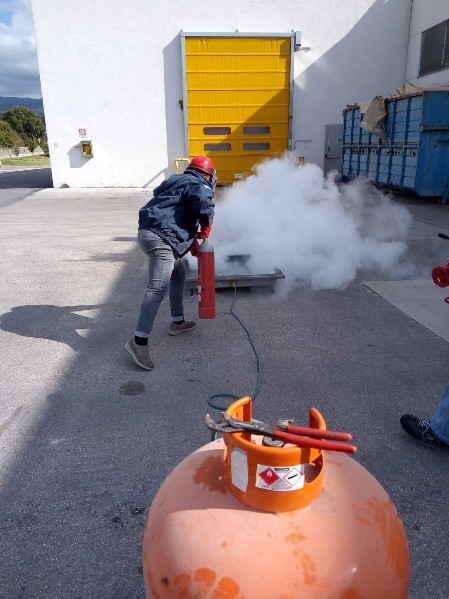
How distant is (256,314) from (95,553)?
3019 mm

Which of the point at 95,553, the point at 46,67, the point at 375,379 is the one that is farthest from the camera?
the point at 46,67

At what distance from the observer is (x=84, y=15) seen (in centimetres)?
1442

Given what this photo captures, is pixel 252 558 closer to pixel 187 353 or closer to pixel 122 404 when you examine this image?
pixel 122 404

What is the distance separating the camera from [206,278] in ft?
12.7

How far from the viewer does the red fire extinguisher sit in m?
3.83

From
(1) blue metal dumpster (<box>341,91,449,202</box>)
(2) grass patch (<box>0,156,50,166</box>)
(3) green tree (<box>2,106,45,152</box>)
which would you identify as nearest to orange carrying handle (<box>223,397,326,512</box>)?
(1) blue metal dumpster (<box>341,91,449,202</box>)

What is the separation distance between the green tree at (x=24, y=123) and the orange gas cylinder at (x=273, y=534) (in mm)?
82932

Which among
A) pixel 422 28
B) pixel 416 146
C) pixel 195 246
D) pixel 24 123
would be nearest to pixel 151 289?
pixel 195 246

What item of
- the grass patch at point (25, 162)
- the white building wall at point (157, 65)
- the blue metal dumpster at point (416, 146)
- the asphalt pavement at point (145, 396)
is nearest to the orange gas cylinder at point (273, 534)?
the asphalt pavement at point (145, 396)

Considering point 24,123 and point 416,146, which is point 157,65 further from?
point 24,123

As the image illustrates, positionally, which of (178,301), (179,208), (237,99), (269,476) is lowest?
(178,301)

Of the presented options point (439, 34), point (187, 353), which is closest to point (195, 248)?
point (187, 353)

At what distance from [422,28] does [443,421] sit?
15.7 metres

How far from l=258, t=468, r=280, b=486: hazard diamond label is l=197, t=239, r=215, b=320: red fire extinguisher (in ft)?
8.91
